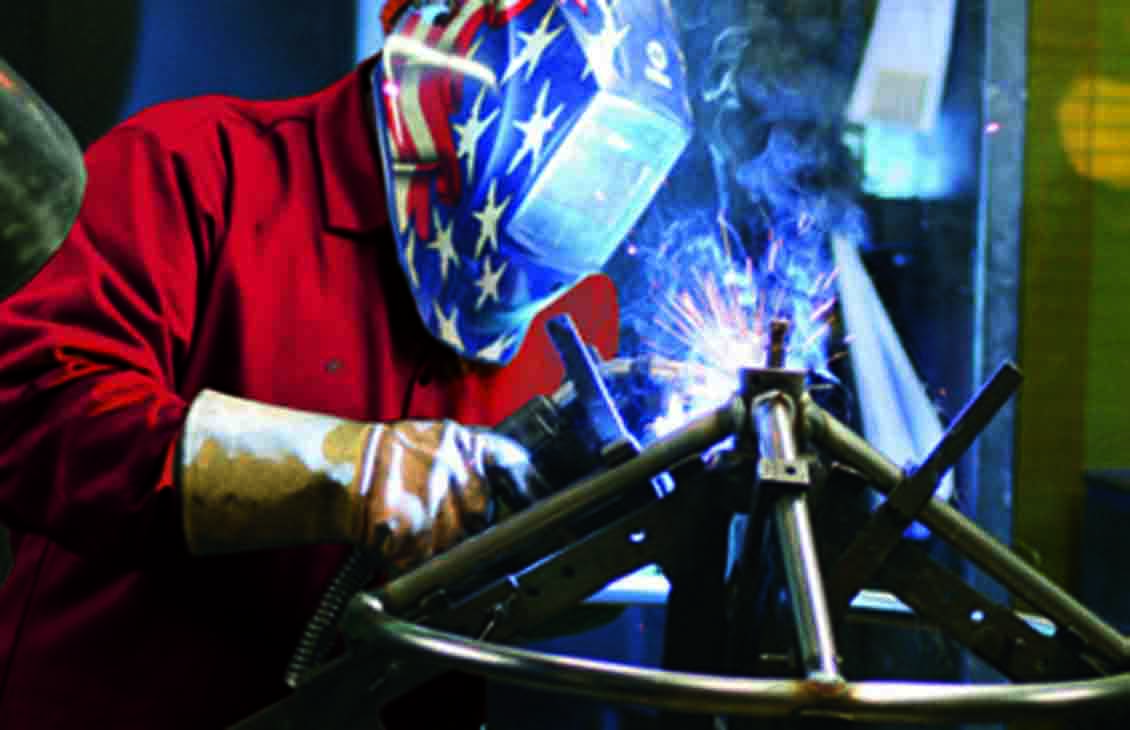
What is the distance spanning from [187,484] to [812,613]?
49cm

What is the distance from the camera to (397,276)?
47.4 inches

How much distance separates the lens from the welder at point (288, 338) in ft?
3.03

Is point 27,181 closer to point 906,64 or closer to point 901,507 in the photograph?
point 901,507

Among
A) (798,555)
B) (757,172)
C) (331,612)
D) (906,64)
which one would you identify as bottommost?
(331,612)

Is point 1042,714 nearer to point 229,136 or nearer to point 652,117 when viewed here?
point 652,117

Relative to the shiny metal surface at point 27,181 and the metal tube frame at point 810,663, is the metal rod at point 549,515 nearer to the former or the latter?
the metal tube frame at point 810,663

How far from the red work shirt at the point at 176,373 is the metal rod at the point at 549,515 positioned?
9.7 inches

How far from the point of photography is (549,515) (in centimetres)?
79

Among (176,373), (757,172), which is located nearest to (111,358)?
(176,373)

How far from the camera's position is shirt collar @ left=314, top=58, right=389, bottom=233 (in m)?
1.18

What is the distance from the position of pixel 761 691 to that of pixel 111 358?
2.11ft

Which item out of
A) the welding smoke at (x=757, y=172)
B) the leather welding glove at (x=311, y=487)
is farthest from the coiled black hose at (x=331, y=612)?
the welding smoke at (x=757, y=172)

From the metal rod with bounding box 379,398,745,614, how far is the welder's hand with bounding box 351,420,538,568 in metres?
0.11

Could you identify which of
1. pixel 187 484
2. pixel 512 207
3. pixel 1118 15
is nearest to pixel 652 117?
pixel 512 207
